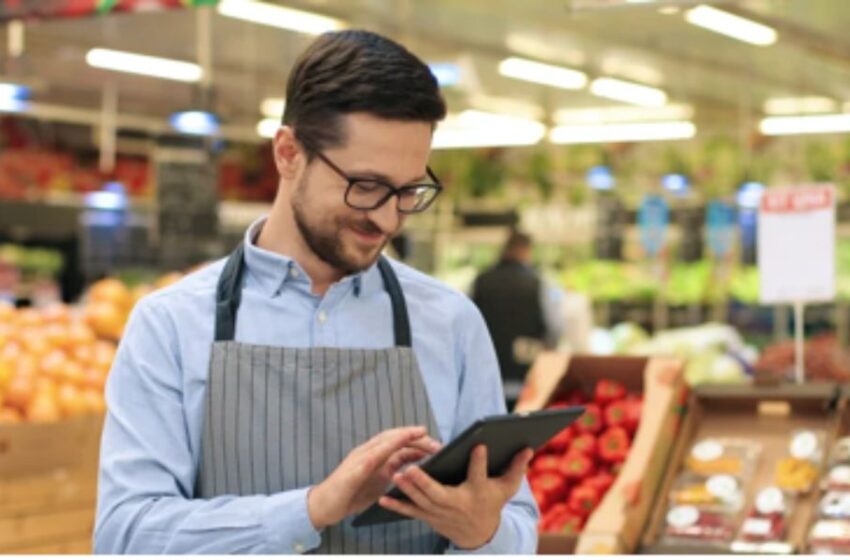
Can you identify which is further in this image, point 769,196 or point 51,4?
point 51,4

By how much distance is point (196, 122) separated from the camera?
942 cm

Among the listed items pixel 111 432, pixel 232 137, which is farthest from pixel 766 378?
pixel 232 137

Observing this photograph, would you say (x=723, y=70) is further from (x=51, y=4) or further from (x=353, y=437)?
(x=353, y=437)

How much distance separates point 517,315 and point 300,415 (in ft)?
20.7

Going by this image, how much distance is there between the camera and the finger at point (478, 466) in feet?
5.77

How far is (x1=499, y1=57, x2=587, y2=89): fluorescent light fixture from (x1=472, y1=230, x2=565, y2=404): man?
5102 millimetres

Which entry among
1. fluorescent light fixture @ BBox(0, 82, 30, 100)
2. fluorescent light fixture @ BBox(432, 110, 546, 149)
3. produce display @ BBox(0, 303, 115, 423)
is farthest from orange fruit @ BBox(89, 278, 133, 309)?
fluorescent light fixture @ BBox(432, 110, 546, 149)

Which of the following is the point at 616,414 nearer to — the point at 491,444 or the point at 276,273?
the point at 276,273

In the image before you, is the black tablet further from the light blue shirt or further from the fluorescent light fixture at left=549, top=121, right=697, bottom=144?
the fluorescent light fixture at left=549, top=121, right=697, bottom=144

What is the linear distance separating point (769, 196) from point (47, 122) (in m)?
16.2

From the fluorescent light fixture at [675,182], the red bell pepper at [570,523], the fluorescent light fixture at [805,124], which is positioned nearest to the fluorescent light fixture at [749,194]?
the fluorescent light fixture at [675,182]

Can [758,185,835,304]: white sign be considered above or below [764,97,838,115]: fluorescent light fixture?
below

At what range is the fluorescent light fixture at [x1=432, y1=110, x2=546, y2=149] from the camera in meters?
15.3

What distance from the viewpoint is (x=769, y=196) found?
4160 millimetres
